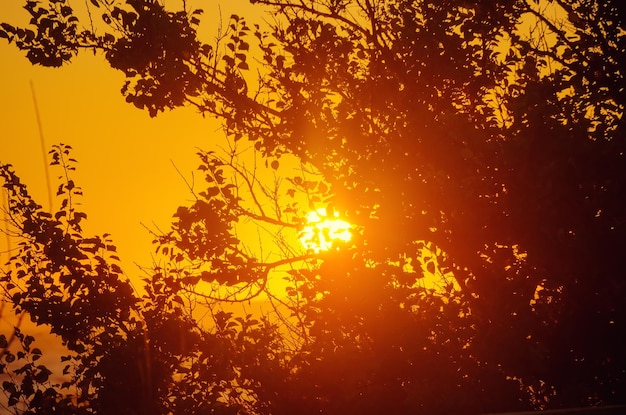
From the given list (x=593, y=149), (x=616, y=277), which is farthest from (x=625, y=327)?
(x=593, y=149)

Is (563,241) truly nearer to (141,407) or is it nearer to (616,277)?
(616,277)

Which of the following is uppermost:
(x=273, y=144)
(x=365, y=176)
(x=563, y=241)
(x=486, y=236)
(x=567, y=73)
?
(x=273, y=144)

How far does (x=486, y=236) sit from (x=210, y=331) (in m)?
4.06

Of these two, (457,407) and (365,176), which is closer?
(457,407)

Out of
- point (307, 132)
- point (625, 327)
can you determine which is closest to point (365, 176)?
point (307, 132)

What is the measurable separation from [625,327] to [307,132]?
5196mm

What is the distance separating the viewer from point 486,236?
9.27m

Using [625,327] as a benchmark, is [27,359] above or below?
above

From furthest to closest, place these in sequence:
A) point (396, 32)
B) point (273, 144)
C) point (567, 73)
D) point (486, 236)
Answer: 1. point (273, 144)
2. point (396, 32)
3. point (567, 73)
4. point (486, 236)

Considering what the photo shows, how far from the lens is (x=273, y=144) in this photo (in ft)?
38.3

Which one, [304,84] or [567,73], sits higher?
[304,84]

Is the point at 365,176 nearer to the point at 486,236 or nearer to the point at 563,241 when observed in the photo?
the point at 486,236

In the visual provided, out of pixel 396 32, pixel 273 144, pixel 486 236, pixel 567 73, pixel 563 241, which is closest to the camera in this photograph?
pixel 563 241

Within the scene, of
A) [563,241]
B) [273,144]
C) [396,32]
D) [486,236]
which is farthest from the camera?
[273,144]
